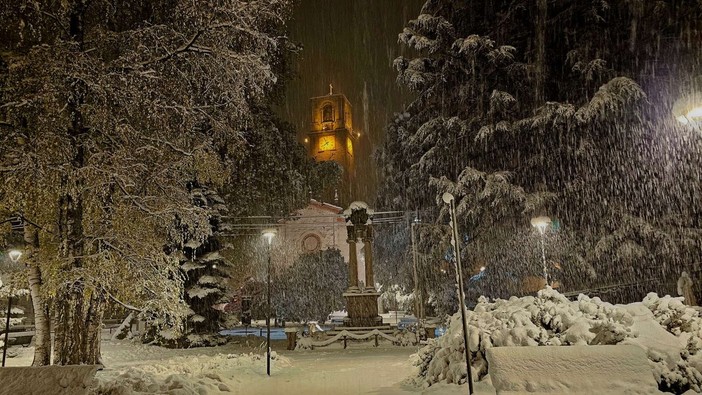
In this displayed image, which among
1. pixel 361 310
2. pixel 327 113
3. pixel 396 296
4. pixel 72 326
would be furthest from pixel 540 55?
pixel 327 113

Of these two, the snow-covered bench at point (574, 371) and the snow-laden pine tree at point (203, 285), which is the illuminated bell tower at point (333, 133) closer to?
the snow-laden pine tree at point (203, 285)

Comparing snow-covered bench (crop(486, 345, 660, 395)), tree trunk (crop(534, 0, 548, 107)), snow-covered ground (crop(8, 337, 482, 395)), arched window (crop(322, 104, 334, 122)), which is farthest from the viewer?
arched window (crop(322, 104, 334, 122))

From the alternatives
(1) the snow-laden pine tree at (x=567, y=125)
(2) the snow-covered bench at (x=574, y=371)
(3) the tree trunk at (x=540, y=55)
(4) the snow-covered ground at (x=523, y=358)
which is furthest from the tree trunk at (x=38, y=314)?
(3) the tree trunk at (x=540, y=55)

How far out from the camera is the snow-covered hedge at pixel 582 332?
7.07 meters

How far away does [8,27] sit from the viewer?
8.12 meters

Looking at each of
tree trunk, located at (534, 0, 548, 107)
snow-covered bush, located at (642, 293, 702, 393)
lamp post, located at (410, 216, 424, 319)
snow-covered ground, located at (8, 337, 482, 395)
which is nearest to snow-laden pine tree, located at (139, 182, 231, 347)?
snow-covered ground, located at (8, 337, 482, 395)

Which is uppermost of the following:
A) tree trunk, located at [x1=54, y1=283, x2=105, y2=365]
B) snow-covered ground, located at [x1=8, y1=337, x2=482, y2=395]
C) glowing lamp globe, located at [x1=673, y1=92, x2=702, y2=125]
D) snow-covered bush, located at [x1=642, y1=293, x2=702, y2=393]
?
glowing lamp globe, located at [x1=673, y1=92, x2=702, y2=125]

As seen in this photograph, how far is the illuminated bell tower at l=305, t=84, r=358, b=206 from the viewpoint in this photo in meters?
79.1

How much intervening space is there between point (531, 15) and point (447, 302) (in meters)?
11.9

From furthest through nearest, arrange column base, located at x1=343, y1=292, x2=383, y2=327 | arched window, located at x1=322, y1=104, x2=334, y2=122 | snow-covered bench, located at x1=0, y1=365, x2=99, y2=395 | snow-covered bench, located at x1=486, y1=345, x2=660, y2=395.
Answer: arched window, located at x1=322, y1=104, x2=334, y2=122
column base, located at x1=343, y1=292, x2=383, y2=327
snow-covered bench, located at x1=486, y1=345, x2=660, y2=395
snow-covered bench, located at x1=0, y1=365, x2=99, y2=395

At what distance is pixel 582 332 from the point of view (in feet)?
24.7

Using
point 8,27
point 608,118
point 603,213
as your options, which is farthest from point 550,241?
point 8,27

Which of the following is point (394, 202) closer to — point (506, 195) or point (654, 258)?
point (506, 195)

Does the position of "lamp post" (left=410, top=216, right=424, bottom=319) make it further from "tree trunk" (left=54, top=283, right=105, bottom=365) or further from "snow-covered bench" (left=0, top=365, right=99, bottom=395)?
"snow-covered bench" (left=0, top=365, right=99, bottom=395)
